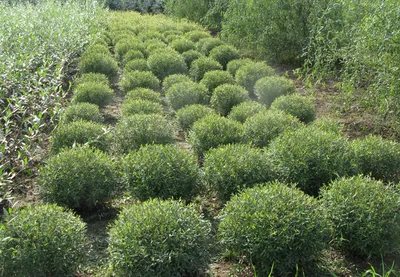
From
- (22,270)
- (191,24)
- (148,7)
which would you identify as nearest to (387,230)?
(22,270)

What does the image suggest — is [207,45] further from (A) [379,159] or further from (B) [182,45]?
(A) [379,159]

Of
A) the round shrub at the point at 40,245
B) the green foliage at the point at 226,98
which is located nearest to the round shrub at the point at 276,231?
the round shrub at the point at 40,245

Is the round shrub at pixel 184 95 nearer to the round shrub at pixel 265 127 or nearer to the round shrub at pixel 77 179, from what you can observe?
the round shrub at pixel 265 127

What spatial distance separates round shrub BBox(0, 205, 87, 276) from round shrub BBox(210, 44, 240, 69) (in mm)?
6415

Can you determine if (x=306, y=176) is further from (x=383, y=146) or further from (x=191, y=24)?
(x=191, y=24)

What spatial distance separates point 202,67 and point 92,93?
2.36 meters

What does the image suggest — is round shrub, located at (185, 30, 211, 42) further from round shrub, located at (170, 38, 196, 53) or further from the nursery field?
the nursery field

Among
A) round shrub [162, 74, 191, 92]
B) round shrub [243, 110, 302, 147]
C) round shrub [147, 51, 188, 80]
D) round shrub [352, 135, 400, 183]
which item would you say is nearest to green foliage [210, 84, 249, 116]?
round shrub [162, 74, 191, 92]

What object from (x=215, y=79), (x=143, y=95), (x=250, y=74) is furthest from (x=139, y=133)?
(x=250, y=74)

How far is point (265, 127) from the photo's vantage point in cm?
561

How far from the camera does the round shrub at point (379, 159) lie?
494cm

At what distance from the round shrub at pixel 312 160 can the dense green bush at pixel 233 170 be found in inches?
6.9

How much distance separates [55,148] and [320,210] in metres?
3.05

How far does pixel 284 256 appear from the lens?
3.58 metres
